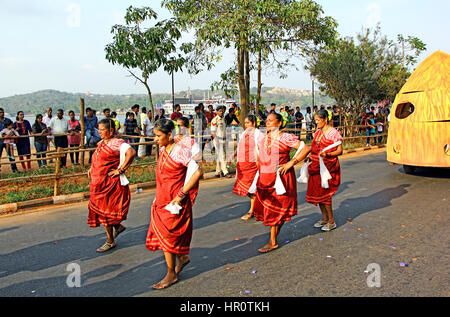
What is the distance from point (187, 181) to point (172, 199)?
0.26m

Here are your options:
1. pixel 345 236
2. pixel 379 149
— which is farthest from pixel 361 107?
pixel 345 236

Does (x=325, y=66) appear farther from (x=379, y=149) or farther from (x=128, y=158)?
(x=128, y=158)

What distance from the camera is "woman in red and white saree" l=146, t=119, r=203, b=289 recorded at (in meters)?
3.85

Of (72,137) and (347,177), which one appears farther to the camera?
(72,137)

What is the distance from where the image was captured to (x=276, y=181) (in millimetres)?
4895

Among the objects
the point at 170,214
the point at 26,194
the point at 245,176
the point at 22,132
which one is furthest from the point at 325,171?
the point at 22,132

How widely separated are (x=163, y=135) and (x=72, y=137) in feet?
28.8

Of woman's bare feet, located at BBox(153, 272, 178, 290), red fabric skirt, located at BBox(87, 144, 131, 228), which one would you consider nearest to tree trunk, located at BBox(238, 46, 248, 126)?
red fabric skirt, located at BBox(87, 144, 131, 228)

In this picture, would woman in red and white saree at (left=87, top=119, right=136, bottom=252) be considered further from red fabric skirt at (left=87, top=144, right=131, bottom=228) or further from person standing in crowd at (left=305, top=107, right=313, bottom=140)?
person standing in crowd at (left=305, top=107, right=313, bottom=140)

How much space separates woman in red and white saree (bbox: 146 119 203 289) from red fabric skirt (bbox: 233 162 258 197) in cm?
283

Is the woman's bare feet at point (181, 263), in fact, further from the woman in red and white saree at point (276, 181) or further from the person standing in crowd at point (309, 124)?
the person standing in crowd at point (309, 124)

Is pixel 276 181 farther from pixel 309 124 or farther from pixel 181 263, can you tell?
pixel 309 124

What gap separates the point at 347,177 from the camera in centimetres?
999
